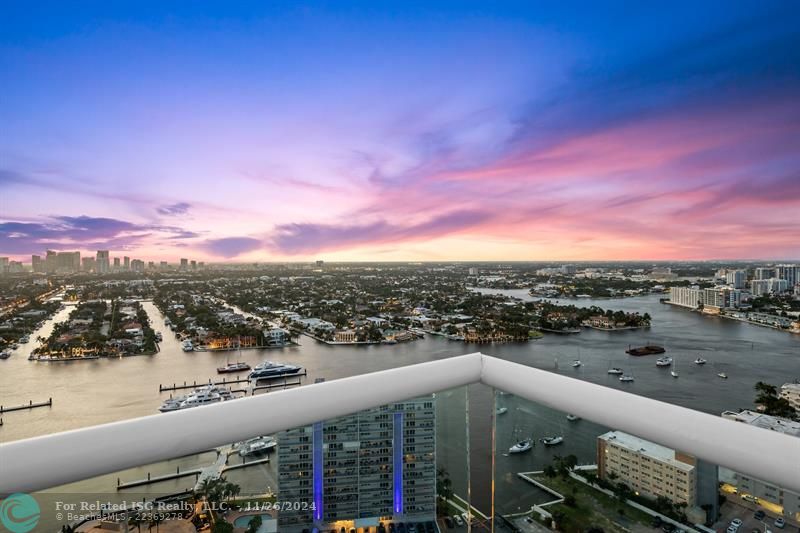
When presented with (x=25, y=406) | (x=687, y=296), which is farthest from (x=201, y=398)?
(x=687, y=296)

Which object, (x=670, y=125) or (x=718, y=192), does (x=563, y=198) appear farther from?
(x=670, y=125)

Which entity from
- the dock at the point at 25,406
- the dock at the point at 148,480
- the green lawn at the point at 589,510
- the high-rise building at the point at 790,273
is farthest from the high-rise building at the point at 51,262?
the high-rise building at the point at 790,273

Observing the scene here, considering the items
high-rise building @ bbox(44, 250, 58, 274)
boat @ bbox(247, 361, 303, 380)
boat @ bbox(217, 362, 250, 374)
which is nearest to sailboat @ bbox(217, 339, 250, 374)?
boat @ bbox(217, 362, 250, 374)

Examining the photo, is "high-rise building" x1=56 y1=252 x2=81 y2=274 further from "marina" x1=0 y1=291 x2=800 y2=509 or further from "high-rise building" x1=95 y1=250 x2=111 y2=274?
"marina" x1=0 y1=291 x2=800 y2=509

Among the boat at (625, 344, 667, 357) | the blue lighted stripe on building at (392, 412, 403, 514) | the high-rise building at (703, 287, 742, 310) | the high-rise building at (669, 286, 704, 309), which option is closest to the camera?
the blue lighted stripe on building at (392, 412, 403, 514)

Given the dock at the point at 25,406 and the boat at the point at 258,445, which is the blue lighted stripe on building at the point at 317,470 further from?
the dock at the point at 25,406

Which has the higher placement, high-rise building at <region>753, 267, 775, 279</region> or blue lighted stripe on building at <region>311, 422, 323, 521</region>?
blue lighted stripe on building at <region>311, 422, 323, 521</region>

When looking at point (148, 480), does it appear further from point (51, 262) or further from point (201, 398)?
point (51, 262)
